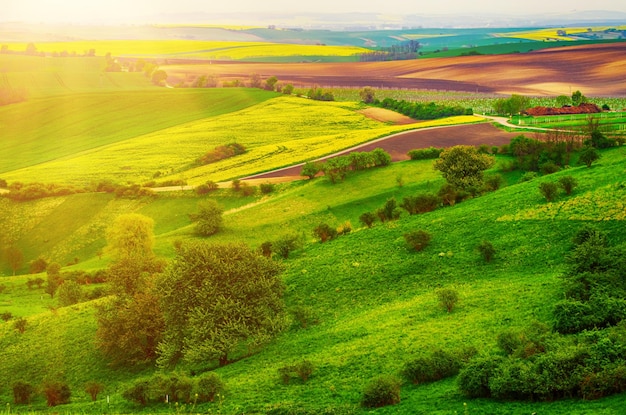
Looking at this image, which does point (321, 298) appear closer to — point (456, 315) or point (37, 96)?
point (456, 315)

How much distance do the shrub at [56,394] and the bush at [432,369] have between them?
19679mm

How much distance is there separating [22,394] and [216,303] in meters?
12.3

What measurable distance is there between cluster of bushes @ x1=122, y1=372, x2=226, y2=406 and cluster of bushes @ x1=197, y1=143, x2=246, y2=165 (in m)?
96.8

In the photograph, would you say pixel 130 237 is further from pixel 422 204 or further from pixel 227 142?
pixel 227 142

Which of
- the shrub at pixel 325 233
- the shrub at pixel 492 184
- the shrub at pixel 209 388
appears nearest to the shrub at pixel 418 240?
the shrub at pixel 325 233

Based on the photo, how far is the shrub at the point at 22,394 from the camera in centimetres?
4059

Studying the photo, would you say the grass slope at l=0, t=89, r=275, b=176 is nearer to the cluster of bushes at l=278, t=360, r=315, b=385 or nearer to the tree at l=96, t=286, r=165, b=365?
the tree at l=96, t=286, r=165, b=365

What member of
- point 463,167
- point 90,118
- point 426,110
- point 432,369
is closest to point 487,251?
point 432,369

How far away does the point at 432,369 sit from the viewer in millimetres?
31969

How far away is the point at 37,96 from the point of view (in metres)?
199

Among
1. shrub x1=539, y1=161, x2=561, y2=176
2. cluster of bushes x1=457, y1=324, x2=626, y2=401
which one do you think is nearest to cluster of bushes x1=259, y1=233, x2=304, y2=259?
shrub x1=539, y1=161, x2=561, y2=176

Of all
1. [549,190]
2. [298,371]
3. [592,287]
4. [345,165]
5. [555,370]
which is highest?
[549,190]

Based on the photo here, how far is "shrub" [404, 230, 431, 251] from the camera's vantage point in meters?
53.0

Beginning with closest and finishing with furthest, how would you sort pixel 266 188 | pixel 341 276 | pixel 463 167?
pixel 341 276
pixel 463 167
pixel 266 188
